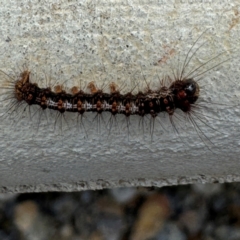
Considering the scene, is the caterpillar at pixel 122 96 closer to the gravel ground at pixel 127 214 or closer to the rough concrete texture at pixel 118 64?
the rough concrete texture at pixel 118 64

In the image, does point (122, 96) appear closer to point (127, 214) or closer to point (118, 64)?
point (118, 64)

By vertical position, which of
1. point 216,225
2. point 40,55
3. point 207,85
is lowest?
point 216,225

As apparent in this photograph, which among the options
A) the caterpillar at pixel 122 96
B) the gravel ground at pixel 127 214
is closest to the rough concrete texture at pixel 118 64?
the caterpillar at pixel 122 96

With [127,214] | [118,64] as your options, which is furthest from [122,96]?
[127,214]

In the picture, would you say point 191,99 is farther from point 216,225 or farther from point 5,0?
point 216,225

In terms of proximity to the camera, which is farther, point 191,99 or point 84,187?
point 84,187

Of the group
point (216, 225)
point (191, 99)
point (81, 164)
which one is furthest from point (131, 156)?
point (216, 225)
